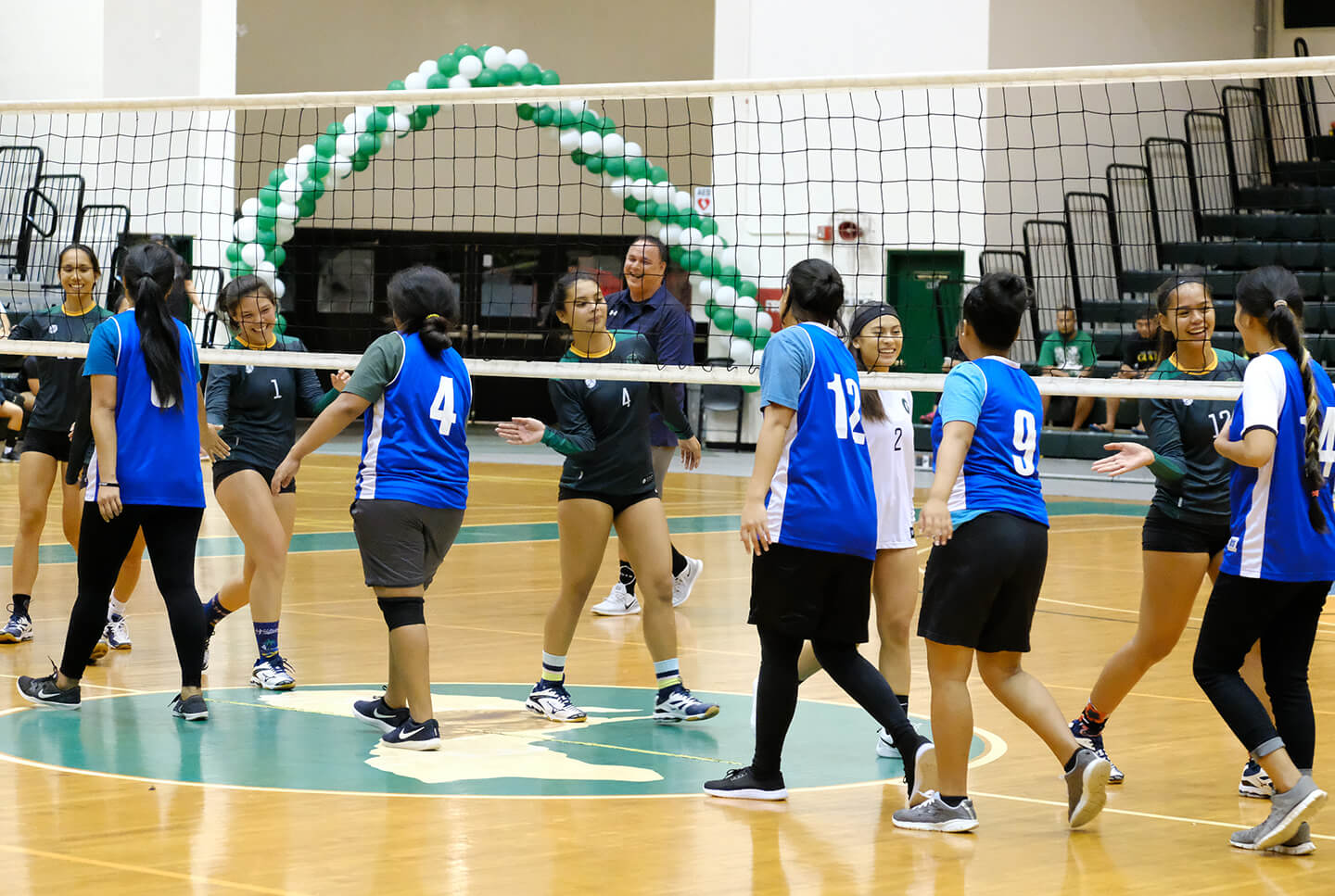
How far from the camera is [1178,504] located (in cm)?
540

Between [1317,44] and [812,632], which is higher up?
[1317,44]

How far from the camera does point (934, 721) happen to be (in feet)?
15.4

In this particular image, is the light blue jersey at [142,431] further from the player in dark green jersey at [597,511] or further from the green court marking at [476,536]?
the green court marking at [476,536]

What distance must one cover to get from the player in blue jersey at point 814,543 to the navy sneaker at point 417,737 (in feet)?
3.68

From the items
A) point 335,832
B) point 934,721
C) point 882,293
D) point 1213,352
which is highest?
point 882,293

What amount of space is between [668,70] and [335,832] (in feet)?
67.8

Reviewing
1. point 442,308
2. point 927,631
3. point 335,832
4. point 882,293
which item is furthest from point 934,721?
point 882,293

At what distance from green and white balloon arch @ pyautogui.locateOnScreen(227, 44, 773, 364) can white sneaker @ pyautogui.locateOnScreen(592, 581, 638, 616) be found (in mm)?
8232

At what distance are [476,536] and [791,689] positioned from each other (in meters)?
7.33

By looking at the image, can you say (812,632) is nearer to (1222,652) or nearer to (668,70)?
(1222,652)

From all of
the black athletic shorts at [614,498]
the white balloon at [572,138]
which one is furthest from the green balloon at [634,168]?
the black athletic shorts at [614,498]

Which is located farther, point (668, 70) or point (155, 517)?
point (668, 70)

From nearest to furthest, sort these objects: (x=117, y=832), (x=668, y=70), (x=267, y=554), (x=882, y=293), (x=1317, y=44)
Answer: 1. (x=117, y=832)
2. (x=267, y=554)
3. (x=882, y=293)
4. (x=1317, y=44)
5. (x=668, y=70)

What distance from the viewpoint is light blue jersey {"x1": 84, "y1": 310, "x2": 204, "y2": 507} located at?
230 inches
